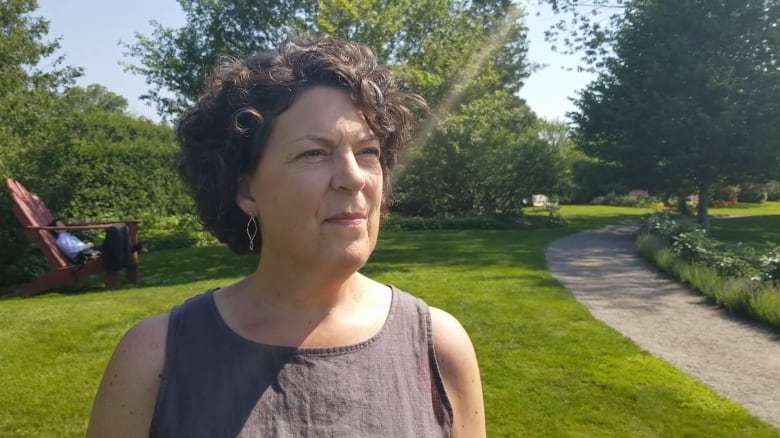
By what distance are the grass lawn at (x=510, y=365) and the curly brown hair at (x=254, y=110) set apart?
10.3ft

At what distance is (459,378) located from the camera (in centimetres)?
151

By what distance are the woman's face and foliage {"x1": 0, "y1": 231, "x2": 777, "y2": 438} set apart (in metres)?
3.19

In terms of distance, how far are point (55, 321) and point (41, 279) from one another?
3.06 m

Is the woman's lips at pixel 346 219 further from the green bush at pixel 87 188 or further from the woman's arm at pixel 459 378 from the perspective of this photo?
the green bush at pixel 87 188

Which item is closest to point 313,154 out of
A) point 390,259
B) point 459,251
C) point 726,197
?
point 390,259

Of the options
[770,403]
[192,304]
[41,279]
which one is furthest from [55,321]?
[770,403]

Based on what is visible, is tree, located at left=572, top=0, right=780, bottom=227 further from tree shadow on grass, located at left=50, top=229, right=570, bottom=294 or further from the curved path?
the curved path

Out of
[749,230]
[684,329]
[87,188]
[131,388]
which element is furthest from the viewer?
[749,230]

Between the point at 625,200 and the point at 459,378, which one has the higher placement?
the point at 459,378

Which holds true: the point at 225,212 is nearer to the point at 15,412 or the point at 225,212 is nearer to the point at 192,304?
the point at 192,304

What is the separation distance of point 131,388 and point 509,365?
4.32m

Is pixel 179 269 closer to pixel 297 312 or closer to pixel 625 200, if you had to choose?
pixel 297 312

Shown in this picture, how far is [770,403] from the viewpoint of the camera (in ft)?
16.1

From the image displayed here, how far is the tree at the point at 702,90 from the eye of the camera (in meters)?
18.2
